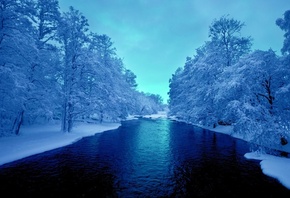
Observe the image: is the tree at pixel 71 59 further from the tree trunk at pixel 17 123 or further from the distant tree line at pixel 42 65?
the tree trunk at pixel 17 123

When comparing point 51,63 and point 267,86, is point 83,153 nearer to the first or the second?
point 51,63

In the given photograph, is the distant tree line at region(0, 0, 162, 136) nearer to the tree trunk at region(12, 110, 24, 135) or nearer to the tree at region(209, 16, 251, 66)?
the tree trunk at region(12, 110, 24, 135)

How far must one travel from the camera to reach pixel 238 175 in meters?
10.4

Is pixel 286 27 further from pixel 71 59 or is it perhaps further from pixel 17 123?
pixel 17 123

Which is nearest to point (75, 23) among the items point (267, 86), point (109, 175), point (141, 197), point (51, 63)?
point (51, 63)

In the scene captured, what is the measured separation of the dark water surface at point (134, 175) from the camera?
8.13m

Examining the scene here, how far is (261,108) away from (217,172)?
7.96 m

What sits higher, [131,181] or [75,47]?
[75,47]

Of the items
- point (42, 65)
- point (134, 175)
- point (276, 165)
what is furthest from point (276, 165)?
point (42, 65)

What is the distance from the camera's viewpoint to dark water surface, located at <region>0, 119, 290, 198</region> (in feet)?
26.7

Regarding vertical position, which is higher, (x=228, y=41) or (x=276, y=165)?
(x=228, y=41)

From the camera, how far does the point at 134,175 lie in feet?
33.1

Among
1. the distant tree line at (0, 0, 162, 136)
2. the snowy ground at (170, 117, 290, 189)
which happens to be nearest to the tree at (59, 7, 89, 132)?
the distant tree line at (0, 0, 162, 136)

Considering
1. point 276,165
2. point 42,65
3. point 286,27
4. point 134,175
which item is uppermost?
point 286,27
